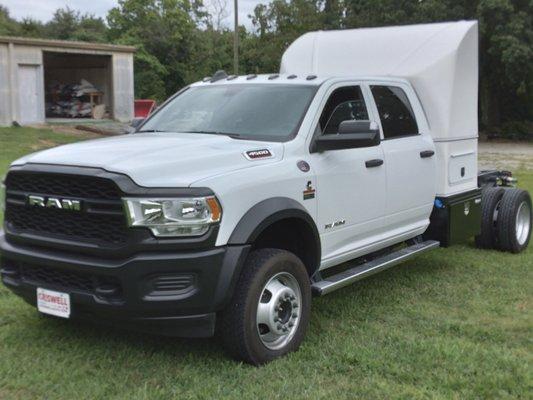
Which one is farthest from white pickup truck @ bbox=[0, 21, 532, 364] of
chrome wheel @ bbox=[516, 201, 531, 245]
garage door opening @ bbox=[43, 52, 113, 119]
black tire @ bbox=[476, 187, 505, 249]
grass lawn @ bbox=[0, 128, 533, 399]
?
garage door opening @ bbox=[43, 52, 113, 119]

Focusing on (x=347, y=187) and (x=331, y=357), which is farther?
(x=347, y=187)

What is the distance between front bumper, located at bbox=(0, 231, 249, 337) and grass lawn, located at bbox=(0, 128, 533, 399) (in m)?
0.36

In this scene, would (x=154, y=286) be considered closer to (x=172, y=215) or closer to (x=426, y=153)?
(x=172, y=215)

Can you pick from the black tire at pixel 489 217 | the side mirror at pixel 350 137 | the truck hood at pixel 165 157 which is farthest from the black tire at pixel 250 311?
the black tire at pixel 489 217

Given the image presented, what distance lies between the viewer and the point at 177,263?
3.84 meters

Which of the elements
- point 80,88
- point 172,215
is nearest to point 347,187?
point 172,215

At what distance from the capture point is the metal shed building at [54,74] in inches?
1055

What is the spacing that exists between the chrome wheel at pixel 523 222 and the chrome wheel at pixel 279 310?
4454 millimetres

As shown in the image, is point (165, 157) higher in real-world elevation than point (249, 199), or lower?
higher

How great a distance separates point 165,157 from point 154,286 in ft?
2.71

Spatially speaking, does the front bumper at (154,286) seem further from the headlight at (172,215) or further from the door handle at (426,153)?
the door handle at (426,153)

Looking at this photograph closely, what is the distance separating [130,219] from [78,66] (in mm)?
32500

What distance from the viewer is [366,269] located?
5438 mm

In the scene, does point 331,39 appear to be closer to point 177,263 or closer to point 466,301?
point 466,301
